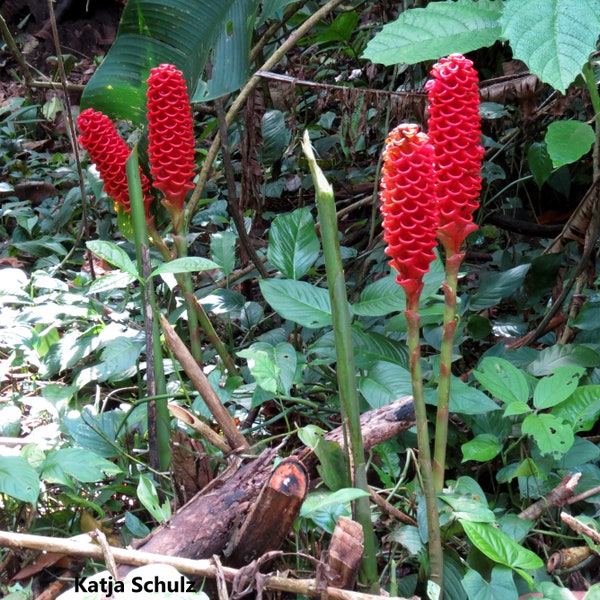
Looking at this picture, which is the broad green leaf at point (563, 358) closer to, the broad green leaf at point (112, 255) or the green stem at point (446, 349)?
the green stem at point (446, 349)

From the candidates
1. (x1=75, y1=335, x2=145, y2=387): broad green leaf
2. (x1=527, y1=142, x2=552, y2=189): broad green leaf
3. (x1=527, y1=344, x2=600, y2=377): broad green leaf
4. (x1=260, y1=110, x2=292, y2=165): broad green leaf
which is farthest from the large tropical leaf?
(x1=527, y1=344, x2=600, y2=377): broad green leaf

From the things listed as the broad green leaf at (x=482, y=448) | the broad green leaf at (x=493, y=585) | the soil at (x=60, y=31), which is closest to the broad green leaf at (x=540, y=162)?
the broad green leaf at (x=482, y=448)

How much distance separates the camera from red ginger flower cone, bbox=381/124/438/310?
0.98 metres

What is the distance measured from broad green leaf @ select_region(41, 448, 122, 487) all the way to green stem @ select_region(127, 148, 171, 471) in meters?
0.15

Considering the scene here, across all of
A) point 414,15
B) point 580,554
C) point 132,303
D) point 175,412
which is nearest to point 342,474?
point 175,412

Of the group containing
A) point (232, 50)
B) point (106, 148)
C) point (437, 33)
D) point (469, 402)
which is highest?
point (437, 33)

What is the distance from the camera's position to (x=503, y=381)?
143 cm

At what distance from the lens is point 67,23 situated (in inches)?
230

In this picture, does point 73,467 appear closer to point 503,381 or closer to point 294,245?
point 294,245

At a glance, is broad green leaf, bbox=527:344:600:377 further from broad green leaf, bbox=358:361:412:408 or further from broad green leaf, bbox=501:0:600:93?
broad green leaf, bbox=501:0:600:93

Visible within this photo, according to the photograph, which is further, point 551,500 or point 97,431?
point 97,431

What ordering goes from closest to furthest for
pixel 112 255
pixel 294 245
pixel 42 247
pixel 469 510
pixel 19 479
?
pixel 469 510 < pixel 19 479 < pixel 112 255 < pixel 294 245 < pixel 42 247

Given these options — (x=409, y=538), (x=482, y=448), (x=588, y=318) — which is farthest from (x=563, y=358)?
(x=409, y=538)

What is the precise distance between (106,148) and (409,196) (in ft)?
2.92
